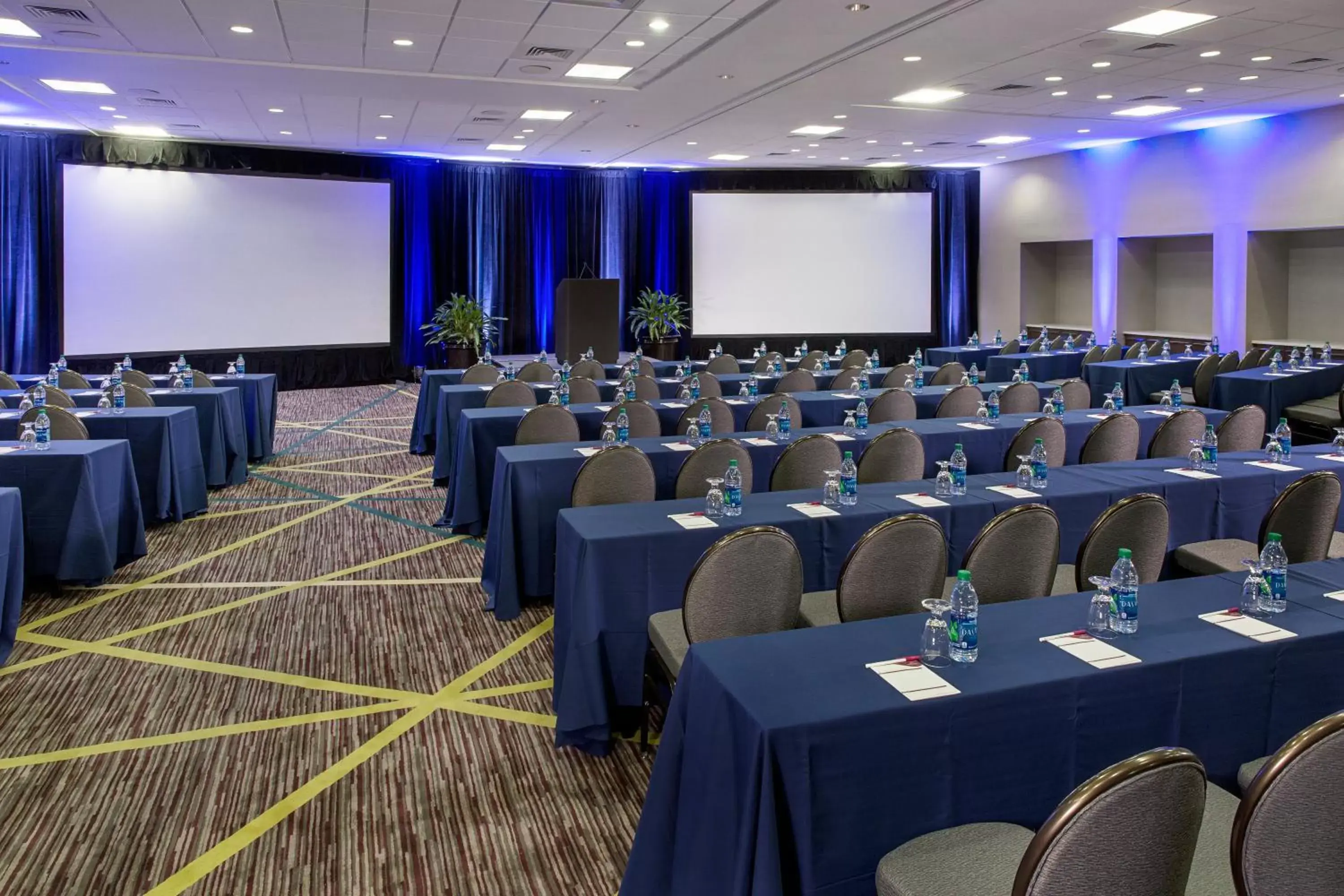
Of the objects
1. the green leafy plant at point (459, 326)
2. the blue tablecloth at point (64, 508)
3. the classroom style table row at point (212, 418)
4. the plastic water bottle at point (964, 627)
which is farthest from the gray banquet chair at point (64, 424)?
the green leafy plant at point (459, 326)

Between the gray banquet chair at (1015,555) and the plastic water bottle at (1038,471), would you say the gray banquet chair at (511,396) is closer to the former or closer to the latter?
the plastic water bottle at (1038,471)

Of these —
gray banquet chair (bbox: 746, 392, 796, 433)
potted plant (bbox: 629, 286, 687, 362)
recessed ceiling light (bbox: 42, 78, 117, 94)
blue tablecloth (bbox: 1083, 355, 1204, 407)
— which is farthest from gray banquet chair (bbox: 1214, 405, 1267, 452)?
potted plant (bbox: 629, 286, 687, 362)

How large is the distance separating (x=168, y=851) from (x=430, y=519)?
4.64 m

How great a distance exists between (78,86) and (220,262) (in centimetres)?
493

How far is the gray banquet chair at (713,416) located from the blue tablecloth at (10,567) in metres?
3.95

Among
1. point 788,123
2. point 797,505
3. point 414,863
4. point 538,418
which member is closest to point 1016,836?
point 414,863

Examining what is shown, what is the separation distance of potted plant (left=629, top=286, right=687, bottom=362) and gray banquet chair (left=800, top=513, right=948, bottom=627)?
1538 centimetres

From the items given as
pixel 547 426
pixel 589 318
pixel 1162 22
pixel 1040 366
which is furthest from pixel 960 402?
pixel 589 318

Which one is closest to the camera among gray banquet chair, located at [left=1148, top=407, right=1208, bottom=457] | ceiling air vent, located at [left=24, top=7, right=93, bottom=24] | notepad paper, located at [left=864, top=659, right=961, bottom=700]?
notepad paper, located at [left=864, top=659, right=961, bottom=700]

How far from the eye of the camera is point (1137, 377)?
11328 mm

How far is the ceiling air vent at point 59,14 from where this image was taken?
7.59 m

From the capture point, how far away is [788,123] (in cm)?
1348

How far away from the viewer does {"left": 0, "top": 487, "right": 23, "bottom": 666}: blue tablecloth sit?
4762mm

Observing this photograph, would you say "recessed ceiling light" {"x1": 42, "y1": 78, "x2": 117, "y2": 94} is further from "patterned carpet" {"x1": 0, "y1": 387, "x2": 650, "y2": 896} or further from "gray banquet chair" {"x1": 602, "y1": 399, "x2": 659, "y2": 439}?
"gray banquet chair" {"x1": 602, "y1": 399, "x2": 659, "y2": 439}
